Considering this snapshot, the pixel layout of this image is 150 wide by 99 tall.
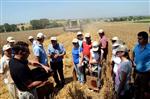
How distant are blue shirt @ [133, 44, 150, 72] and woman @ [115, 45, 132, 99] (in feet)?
3.44

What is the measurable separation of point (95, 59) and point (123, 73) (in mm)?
3160

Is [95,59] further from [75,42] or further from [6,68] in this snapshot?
[6,68]

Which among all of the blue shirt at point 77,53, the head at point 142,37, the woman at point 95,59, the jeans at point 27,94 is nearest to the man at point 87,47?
the blue shirt at point 77,53

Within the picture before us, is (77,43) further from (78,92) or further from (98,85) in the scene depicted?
(78,92)

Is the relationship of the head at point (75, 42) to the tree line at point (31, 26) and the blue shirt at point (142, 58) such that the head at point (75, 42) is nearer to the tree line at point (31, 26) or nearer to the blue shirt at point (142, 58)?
the blue shirt at point (142, 58)

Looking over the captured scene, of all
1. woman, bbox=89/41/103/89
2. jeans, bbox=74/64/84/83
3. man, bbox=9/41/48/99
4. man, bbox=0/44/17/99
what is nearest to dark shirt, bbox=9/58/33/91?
man, bbox=9/41/48/99

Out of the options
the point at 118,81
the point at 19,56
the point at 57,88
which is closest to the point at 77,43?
the point at 57,88

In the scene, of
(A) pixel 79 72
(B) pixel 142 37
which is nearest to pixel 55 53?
(A) pixel 79 72

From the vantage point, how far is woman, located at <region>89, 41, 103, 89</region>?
7995 mm

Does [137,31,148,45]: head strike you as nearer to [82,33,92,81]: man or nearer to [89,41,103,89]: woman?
[89,41,103,89]: woman

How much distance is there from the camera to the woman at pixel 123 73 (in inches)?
197

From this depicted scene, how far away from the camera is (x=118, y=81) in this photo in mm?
5352

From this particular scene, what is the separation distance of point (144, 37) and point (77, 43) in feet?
11.2

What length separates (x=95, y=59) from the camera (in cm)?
814
